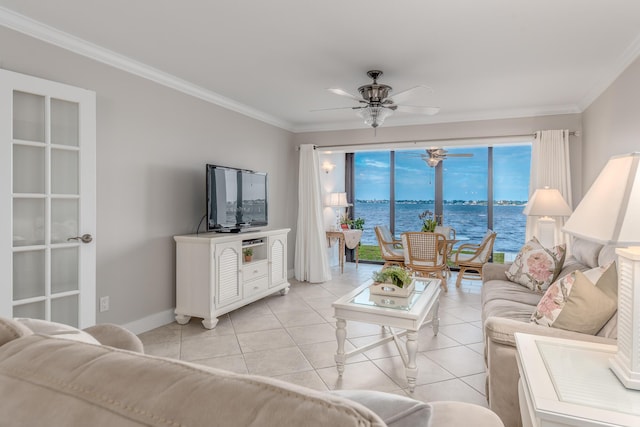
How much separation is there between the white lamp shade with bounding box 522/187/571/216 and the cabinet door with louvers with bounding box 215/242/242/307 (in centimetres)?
336

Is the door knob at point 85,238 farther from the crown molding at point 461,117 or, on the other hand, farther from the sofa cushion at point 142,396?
the crown molding at point 461,117

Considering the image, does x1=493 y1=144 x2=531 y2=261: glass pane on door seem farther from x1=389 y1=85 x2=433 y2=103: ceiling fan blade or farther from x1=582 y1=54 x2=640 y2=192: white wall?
x1=389 y1=85 x2=433 y2=103: ceiling fan blade

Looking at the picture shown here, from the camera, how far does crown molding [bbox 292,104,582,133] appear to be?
462 centimetres

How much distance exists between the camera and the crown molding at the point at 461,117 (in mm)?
4625

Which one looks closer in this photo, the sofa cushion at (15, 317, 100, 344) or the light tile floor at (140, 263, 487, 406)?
the sofa cushion at (15, 317, 100, 344)

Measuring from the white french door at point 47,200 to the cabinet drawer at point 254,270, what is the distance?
5.04ft

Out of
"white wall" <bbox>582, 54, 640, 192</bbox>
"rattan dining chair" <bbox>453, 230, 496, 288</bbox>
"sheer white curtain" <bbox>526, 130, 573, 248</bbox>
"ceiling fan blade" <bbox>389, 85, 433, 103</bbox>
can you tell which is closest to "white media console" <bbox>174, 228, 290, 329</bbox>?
"ceiling fan blade" <bbox>389, 85, 433, 103</bbox>

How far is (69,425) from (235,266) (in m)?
3.46

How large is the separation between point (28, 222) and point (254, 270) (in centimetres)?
220

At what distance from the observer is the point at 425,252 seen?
5.04 metres

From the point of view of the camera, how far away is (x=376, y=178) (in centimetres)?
856

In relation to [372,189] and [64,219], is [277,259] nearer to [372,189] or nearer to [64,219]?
[64,219]

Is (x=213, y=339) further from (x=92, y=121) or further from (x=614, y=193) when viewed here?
(x=614, y=193)

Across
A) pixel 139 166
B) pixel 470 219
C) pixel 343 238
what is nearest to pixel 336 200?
pixel 343 238
